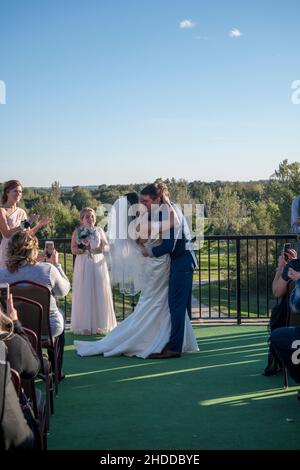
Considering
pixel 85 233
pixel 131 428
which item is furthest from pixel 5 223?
pixel 131 428

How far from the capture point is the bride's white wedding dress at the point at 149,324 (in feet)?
22.2

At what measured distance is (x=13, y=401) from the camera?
7.98 ft

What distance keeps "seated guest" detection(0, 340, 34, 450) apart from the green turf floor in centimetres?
156

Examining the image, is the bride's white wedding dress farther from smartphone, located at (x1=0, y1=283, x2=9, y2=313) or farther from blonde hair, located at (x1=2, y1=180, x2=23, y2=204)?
smartphone, located at (x1=0, y1=283, x2=9, y2=313)

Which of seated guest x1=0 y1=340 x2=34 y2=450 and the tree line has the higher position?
the tree line

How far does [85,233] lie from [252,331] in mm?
2558

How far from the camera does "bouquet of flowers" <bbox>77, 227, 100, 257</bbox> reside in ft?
27.1

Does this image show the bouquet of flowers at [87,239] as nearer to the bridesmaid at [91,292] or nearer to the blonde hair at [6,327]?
the bridesmaid at [91,292]

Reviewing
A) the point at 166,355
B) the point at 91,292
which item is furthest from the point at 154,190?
the point at 91,292

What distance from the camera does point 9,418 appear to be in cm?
241

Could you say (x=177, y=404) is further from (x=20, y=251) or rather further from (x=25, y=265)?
(x=20, y=251)

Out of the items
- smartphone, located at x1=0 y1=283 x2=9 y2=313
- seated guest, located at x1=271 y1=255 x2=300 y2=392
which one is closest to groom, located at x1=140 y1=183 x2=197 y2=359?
seated guest, located at x1=271 y1=255 x2=300 y2=392

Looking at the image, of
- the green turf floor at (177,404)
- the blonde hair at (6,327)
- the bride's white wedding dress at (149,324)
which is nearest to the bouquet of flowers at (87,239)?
the bride's white wedding dress at (149,324)
